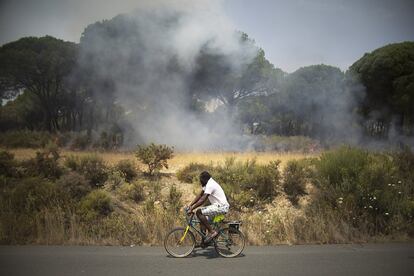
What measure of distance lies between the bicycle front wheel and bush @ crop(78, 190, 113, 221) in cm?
385

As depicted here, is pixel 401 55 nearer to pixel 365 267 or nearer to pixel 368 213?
pixel 368 213

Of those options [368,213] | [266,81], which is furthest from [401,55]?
[368,213]

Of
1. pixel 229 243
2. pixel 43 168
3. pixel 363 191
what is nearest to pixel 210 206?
pixel 229 243

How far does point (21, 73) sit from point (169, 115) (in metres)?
13.8

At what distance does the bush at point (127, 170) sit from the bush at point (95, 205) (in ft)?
8.05

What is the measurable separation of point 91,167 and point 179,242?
25.3 feet

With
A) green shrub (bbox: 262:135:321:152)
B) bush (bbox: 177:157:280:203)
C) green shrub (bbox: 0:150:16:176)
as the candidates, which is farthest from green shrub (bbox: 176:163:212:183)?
green shrub (bbox: 262:135:321:152)

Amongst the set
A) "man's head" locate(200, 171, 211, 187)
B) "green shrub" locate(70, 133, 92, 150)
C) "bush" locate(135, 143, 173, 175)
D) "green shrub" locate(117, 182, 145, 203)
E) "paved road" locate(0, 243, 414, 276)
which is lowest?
"paved road" locate(0, 243, 414, 276)

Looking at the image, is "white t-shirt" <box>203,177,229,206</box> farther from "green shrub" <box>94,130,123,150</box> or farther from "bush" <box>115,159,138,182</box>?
"green shrub" <box>94,130,123,150</box>

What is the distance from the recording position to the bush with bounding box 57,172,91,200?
42.9ft

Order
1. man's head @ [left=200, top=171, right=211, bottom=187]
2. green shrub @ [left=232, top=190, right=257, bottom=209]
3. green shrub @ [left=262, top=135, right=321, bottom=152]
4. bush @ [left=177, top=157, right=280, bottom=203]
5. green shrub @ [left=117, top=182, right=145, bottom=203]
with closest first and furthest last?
man's head @ [left=200, top=171, right=211, bottom=187] → green shrub @ [left=232, top=190, right=257, bottom=209] → green shrub @ [left=117, top=182, right=145, bottom=203] → bush @ [left=177, top=157, right=280, bottom=203] → green shrub @ [left=262, top=135, right=321, bottom=152]

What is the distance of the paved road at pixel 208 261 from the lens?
7133mm

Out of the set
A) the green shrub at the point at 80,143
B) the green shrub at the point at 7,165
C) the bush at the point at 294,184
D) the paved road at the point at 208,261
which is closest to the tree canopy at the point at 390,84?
the bush at the point at 294,184

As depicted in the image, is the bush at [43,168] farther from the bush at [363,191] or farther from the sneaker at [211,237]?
the bush at [363,191]
